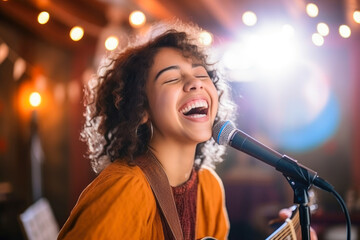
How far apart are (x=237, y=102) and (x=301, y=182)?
416 cm

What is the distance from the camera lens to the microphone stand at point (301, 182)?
52.3 inches

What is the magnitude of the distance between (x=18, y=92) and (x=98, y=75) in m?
4.09

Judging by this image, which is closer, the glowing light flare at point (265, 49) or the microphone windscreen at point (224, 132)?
the microphone windscreen at point (224, 132)

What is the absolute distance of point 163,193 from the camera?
1504 millimetres

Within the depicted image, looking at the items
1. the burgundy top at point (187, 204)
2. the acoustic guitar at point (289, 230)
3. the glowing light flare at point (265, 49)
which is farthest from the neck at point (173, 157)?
the glowing light flare at point (265, 49)

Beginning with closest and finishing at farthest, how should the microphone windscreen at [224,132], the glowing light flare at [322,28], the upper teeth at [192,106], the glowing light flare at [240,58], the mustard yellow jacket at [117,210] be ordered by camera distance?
the mustard yellow jacket at [117,210], the microphone windscreen at [224,132], the upper teeth at [192,106], the glowing light flare at [322,28], the glowing light flare at [240,58]

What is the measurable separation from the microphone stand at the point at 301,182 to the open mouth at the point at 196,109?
40cm

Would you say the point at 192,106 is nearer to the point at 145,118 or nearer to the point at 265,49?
the point at 145,118

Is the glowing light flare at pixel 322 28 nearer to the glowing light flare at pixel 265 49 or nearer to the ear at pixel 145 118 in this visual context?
the glowing light flare at pixel 265 49

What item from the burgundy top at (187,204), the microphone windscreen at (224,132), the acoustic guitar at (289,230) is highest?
the microphone windscreen at (224,132)

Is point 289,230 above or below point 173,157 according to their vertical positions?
below

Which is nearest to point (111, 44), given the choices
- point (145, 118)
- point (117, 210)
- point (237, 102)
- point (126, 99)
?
point (126, 99)

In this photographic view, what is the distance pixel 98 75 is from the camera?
1951 millimetres

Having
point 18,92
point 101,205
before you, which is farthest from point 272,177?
point 101,205
